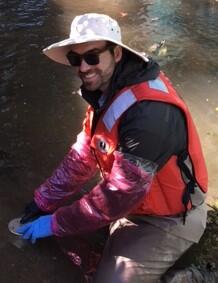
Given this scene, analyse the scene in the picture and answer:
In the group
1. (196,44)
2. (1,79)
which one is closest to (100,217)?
(1,79)

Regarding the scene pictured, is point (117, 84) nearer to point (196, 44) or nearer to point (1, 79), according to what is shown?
point (1, 79)

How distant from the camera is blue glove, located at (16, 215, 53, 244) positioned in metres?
3.42

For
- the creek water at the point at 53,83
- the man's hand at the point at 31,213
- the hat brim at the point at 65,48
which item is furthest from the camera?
the creek water at the point at 53,83

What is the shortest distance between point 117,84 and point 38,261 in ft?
4.57

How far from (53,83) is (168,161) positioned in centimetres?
309

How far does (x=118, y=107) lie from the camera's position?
9.66ft

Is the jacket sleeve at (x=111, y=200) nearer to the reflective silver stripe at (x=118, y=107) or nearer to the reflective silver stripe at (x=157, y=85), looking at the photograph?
the reflective silver stripe at (x=118, y=107)

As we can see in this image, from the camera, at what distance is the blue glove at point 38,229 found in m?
3.42

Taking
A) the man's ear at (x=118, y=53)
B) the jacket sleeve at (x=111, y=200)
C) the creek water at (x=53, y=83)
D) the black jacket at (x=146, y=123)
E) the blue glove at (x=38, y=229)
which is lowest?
the creek water at (x=53, y=83)

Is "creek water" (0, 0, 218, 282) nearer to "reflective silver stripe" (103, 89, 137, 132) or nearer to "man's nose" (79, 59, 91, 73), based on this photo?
"reflective silver stripe" (103, 89, 137, 132)

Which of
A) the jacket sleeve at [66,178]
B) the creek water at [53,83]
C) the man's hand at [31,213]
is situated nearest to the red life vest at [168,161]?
the jacket sleeve at [66,178]

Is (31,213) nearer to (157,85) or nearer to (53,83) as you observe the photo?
(157,85)

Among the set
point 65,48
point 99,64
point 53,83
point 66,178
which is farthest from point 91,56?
point 53,83

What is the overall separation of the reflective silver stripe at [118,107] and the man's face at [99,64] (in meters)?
0.15
